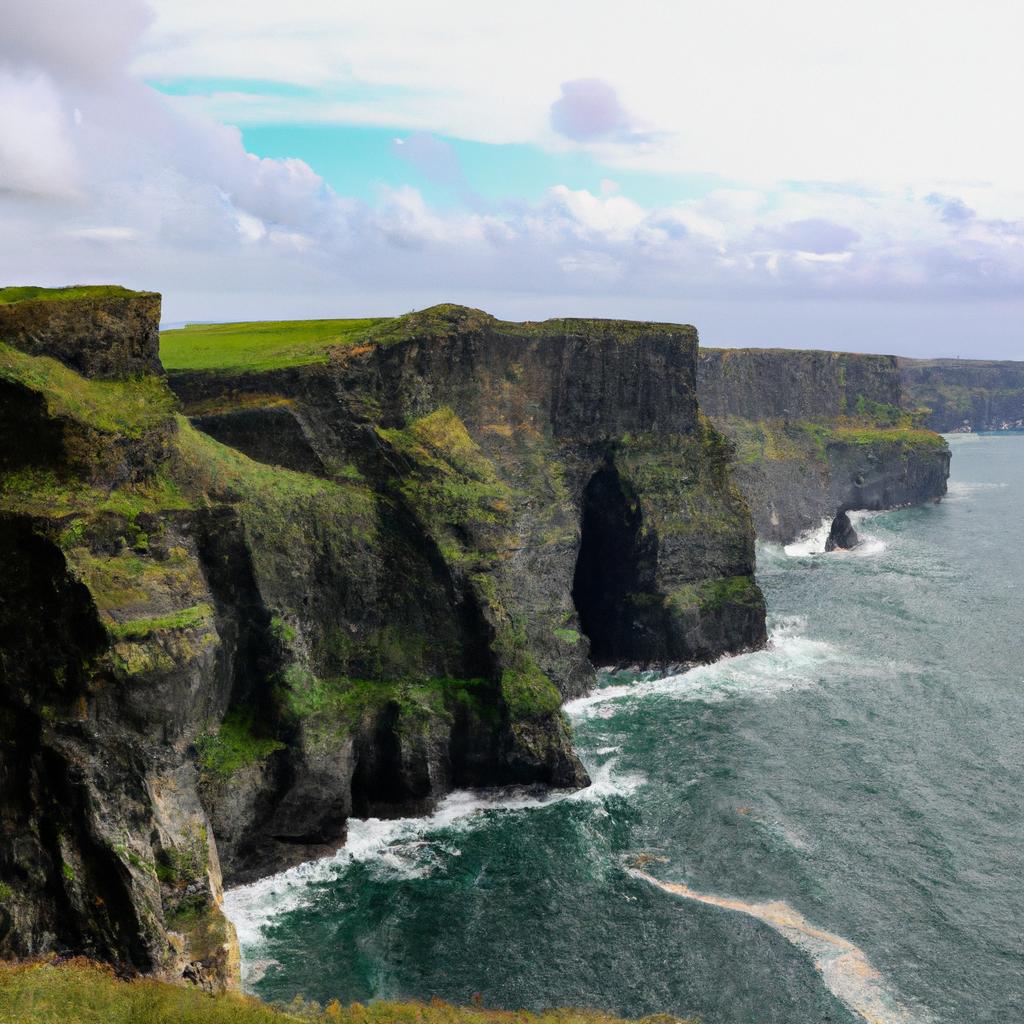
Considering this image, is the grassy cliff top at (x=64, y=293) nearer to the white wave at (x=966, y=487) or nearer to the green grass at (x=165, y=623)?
the green grass at (x=165, y=623)

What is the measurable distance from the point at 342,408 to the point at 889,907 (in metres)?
32.3

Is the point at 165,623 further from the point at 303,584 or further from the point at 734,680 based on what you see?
the point at 734,680

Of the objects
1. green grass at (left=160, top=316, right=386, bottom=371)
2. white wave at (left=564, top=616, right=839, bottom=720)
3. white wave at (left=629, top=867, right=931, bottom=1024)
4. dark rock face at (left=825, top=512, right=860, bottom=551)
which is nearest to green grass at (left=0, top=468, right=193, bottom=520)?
green grass at (left=160, top=316, right=386, bottom=371)

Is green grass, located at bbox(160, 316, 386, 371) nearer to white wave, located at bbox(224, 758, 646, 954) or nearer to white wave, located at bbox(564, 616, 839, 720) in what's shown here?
white wave, located at bbox(224, 758, 646, 954)

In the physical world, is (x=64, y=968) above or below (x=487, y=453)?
below

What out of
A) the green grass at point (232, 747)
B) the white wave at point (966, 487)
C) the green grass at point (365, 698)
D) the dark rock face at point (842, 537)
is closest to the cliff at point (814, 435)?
the dark rock face at point (842, 537)

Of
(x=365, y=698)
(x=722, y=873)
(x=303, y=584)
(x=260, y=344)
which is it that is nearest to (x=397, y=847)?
(x=365, y=698)

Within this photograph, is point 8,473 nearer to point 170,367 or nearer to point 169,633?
point 169,633

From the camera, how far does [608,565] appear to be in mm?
65500

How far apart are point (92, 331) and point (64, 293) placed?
278 centimetres

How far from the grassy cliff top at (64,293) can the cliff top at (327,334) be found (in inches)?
392

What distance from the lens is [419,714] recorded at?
44.8 metres

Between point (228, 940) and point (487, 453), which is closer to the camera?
point (228, 940)

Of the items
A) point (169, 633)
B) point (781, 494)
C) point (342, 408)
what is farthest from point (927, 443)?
point (169, 633)
